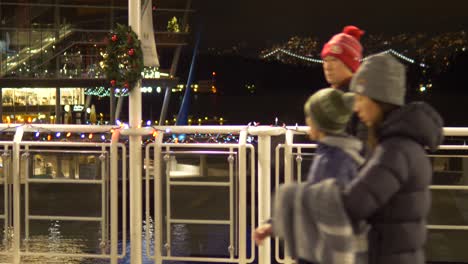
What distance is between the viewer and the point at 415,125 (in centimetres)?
271

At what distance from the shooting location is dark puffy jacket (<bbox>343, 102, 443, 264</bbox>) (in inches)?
102

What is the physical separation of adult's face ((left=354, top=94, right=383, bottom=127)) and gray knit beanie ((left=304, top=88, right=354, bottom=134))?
8cm

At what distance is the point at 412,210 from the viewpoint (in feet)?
8.86

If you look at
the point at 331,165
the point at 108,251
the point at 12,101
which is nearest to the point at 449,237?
the point at 108,251

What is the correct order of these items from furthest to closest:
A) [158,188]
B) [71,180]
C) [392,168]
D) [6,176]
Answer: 1. [71,180]
2. [6,176]
3. [158,188]
4. [392,168]

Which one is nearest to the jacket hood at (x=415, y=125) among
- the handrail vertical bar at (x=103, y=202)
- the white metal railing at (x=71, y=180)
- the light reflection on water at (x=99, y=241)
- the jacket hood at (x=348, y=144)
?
the jacket hood at (x=348, y=144)

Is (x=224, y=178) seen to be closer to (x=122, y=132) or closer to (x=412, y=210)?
(x=122, y=132)

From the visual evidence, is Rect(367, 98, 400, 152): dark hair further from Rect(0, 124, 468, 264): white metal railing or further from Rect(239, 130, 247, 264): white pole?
Rect(239, 130, 247, 264): white pole

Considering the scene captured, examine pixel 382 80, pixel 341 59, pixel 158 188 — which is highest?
pixel 341 59

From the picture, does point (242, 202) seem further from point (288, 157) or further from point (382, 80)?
point (382, 80)

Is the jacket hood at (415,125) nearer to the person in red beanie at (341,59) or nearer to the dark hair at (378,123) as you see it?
the dark hair at (378,123)

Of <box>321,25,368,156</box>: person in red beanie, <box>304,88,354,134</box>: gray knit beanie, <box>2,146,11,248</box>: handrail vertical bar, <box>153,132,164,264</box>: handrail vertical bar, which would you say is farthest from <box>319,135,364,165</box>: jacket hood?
<box>2,146,11,248</box>: handrail vertical bar

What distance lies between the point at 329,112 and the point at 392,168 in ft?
1.41

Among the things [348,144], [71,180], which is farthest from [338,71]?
[71,180]
